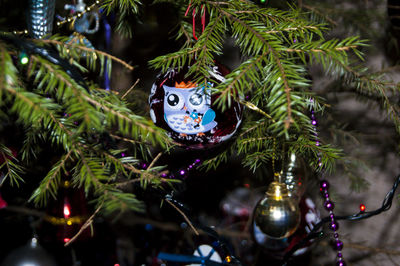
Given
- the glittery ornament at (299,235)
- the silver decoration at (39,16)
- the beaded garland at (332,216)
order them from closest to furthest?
the silver decoration at (39,16), the beaded garland at (332,216), the glittery ornament at (299,235)

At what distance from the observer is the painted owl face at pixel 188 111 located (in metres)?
0.45

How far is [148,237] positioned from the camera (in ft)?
2.53

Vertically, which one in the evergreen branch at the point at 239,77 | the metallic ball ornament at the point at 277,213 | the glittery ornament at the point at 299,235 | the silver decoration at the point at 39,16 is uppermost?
the silver decoration at the point at 39,16

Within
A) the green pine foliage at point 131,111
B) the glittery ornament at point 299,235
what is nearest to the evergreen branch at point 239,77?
the green pine foliage at point 131,111

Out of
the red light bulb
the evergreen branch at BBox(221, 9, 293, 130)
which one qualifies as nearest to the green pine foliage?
the evergreen branch at BBox(221, 9, 293, 130)

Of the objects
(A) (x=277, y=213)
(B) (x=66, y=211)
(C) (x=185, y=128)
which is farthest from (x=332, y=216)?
(B) (x=66, y=211)

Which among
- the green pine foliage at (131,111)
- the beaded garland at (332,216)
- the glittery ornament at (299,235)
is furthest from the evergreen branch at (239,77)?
the glittery ornament at (299,235)

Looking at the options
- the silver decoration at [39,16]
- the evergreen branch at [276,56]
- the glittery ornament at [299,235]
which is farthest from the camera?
the glittery ornament at [299,235]

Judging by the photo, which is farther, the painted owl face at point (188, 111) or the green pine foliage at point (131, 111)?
the painted owl face at point (188, 111)

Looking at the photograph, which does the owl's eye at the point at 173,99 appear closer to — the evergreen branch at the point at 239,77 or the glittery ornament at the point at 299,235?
the evergreen branch at the point at 239,77

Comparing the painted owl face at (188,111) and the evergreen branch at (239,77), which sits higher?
the evergreen branch at (239,77)

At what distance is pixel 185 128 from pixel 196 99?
0.13 feet

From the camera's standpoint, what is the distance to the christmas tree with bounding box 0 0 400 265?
1.17 ft

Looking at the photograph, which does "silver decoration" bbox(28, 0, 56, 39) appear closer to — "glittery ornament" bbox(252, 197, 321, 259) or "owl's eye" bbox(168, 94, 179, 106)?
"owl's eye" bbox(168, 94, 179, 106)
